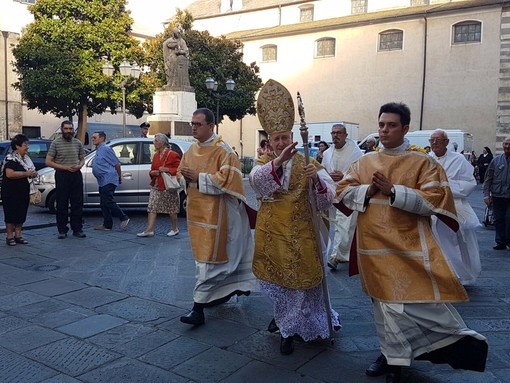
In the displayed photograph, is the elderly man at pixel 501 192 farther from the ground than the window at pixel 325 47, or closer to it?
closer to it

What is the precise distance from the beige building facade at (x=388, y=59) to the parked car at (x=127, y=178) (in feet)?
52.8

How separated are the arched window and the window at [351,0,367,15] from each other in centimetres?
584

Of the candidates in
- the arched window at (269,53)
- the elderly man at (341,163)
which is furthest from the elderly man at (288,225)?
the arched window at (269,53)

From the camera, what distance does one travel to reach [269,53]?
36.9 metres

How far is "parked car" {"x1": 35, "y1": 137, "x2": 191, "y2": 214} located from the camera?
35.8 feet

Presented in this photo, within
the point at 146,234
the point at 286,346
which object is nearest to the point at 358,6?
the point at 146,234

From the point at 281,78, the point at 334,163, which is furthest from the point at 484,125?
the point at 334,163

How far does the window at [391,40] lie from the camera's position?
104ft

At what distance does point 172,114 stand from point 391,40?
20212mm

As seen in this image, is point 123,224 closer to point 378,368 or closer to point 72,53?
point 378,368

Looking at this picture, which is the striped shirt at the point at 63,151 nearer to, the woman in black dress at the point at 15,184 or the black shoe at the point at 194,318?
the woman in black dress at the point at 15,184

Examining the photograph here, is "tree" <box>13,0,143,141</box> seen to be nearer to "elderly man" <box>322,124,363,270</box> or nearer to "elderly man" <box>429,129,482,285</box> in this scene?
"elderly man" <box>322,124,363,270</box>

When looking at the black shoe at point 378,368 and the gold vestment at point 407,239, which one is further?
the black shoe at point 378,368

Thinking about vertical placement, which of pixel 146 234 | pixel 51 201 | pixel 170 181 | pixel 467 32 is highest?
pixel 467 32
